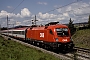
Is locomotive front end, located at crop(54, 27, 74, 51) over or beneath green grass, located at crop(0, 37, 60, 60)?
over

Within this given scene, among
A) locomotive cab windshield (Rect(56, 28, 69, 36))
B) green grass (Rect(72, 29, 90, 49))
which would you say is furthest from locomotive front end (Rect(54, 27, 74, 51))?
green grass (Rect(72, 29, 90, 49))

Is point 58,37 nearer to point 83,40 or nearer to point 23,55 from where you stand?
point 23,55

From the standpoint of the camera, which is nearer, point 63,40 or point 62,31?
point 63,40

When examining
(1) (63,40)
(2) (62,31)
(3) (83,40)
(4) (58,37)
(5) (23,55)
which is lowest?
(5) (23,55)

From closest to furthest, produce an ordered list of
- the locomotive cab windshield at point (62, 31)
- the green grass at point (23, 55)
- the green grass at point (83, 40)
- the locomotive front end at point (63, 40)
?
1. the green grass at point (23, 55)
2. the locomotive front end at point (63, 40)
3. the locomotive cab windshield at point (62, 31)
4. the green grass at point (83, 40)

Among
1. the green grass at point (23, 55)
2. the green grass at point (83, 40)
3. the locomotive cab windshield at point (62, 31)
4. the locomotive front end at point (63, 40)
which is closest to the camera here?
the green grass at point (23, 55)

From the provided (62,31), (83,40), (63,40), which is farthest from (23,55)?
(83,40)

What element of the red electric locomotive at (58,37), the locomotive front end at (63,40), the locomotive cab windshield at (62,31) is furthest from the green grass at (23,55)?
the locomotive cab windshield at (62,31)

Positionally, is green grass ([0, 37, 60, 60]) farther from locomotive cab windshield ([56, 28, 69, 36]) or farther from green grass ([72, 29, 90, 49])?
green grass ([72, 29, 90, 49])

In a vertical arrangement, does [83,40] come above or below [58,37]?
below

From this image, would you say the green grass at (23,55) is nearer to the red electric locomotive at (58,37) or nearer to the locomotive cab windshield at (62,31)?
the red electric locomotive at (58,37)

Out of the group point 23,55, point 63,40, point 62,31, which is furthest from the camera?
point 62,31

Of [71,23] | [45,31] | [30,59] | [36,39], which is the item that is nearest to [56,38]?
[45,31]

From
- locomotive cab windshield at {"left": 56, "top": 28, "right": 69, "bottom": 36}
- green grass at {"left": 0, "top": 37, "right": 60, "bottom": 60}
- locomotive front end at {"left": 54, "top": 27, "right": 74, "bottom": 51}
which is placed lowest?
green grass at {"left": 0, "top": 37, "right": 60, "bottom": 60}
